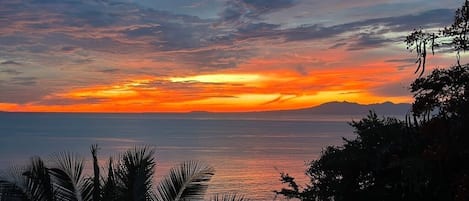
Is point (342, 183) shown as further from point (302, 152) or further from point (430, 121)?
point (302, 152)

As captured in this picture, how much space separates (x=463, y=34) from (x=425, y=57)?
2.58ft

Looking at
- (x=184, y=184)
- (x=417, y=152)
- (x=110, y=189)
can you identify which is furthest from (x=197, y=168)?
(x=417, y=152)

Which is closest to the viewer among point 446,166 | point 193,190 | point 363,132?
point 193,190

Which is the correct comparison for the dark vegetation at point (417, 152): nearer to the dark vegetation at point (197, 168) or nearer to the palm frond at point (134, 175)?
the dark vegetation at point (197, 168)

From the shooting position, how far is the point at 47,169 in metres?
8.94

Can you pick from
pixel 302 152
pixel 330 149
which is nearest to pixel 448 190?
pixel 330 149

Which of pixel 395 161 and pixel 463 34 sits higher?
pixel 463 34

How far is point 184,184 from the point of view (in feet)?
31.2

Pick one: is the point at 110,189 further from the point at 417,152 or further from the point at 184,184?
the point at 417,152

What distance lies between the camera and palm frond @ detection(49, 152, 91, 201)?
30.4 feet

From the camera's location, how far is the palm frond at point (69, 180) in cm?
927

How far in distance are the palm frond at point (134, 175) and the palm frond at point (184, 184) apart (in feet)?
1.14

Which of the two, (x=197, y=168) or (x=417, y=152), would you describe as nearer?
(x=197, y=168)

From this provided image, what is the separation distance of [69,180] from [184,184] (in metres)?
1.69
